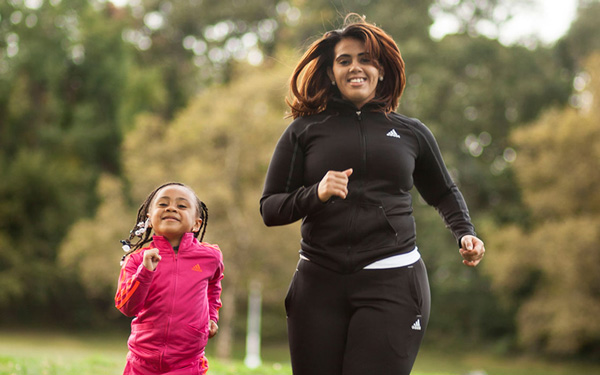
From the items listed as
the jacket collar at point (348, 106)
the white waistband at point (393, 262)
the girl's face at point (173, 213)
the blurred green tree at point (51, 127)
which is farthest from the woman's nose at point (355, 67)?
the blurred green tree at point (51, 127)

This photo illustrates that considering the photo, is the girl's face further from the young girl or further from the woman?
the woman

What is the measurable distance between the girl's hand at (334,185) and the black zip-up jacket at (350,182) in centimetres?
7

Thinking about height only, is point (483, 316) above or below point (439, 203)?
above

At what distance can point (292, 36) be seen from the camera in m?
34.6

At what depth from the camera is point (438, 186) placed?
3414mm

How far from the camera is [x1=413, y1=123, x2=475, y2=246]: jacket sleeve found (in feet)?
10.9

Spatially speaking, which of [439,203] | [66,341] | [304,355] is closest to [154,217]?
[304,355]

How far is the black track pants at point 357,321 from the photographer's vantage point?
2928 millimetres

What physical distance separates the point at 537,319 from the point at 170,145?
1444 centimetres

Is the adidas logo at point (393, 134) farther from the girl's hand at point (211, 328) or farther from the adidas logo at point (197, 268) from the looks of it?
the girl's hand at point (211, 328)

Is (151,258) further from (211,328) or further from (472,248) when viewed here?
(472,248)

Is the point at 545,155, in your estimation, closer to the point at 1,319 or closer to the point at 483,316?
the point at 483,316

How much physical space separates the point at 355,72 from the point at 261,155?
68.3 feet

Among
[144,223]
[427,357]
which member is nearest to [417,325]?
[144,223]
